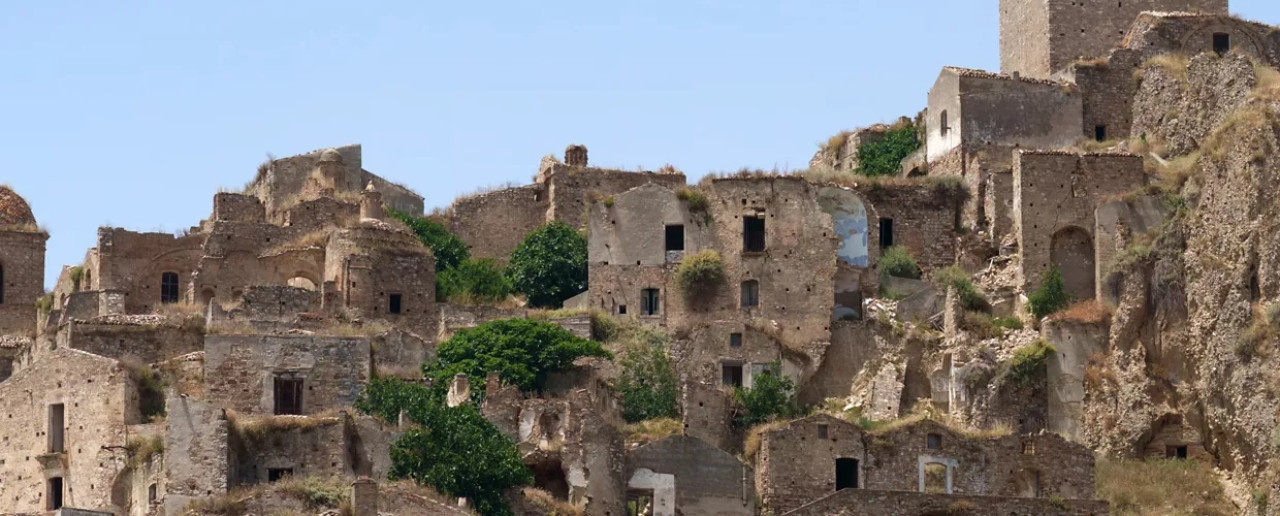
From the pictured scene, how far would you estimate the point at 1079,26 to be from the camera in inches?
3031

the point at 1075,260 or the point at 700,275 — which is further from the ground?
the point at 1075,260

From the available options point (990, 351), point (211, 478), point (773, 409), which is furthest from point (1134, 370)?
point (211, 478)

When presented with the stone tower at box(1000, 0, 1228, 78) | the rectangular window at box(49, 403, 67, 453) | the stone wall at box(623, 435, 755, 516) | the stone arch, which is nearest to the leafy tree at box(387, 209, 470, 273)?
the stone wall at box(623, 435, 755, 516)

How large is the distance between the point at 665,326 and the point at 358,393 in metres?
8.54

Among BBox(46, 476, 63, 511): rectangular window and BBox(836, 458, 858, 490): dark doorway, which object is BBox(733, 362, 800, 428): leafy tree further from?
BBox(46, 476, 63, 511): rectangular window

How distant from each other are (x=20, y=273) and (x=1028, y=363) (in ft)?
79.4

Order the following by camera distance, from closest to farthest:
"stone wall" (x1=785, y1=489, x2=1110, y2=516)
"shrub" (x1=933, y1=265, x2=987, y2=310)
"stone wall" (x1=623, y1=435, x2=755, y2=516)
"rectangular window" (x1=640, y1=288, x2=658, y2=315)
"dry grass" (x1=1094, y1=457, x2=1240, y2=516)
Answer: "stone wall" (x1=785, y1=489, x2=1110, y2=516), "stone wall" (x1=623, y1=435, x2=755, y2=516), "dry grass" (x1=1094, y1=457, x2=1240, y2=516), "shrub" (x1=933, y1=265, x2=987, y2=310), "rectangular window" (x1=640, y1=288, x2=658, y2=315)

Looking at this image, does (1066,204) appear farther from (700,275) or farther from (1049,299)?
(700,275)

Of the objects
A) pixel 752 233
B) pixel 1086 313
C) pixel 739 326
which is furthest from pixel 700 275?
pixel 1086 313

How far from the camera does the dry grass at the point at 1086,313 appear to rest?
222 ft

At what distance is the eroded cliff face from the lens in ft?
215

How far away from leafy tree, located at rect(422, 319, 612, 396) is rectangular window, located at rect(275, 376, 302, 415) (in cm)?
311

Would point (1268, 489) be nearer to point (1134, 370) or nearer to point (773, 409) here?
point (1134, 370)

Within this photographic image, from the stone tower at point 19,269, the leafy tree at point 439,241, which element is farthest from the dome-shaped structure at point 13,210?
the leafy tree at point 439,241
